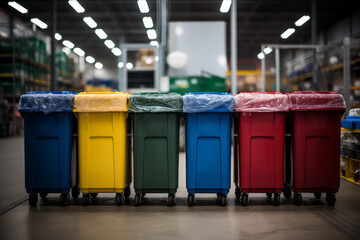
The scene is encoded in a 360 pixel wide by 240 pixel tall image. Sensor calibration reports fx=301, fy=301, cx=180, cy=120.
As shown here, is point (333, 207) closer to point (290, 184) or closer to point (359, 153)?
point (290, 184)

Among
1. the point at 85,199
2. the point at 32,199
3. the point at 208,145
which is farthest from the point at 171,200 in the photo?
the point at 32,199

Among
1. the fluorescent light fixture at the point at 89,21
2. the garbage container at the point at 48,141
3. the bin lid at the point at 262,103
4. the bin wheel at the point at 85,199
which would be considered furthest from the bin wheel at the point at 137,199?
the fluorescent light fixture at the point at 89,21

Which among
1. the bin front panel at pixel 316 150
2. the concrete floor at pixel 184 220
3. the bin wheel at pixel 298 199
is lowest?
the concrete floor at pixel 184 220

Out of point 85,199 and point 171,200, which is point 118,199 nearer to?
point 85,199

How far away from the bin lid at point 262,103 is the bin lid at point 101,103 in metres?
1.15

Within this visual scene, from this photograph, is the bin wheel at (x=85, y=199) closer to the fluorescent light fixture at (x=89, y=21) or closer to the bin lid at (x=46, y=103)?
the bin lid at (x=46, y=103)

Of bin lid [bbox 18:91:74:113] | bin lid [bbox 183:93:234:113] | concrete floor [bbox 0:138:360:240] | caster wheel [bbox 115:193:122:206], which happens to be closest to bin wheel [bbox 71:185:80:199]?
concrete floor [bbox 0:138:360:240]

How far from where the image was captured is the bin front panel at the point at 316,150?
3.01 meters

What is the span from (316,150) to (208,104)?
1.18m

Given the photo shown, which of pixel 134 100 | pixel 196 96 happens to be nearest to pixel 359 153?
pixel 196 96

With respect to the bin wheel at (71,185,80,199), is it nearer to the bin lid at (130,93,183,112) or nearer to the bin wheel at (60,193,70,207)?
the bin wheel at (60,193,70,207)

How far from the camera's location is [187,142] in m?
3.04

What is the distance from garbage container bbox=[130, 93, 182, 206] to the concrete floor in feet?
0.93

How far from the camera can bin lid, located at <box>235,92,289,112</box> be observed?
2967mm
